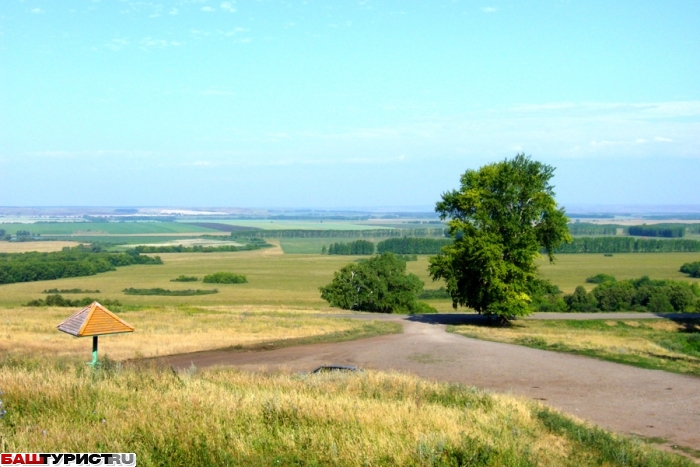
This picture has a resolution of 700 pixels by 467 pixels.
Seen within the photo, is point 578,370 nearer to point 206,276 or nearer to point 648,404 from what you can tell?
point 648,404

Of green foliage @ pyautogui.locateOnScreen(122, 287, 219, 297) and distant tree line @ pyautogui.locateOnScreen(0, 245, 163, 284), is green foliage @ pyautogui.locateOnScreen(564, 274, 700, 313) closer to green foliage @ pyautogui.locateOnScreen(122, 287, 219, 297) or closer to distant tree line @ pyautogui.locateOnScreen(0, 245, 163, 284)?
green foliage @ pyautogui.locateOnScreen(122, 287, 219, 297)

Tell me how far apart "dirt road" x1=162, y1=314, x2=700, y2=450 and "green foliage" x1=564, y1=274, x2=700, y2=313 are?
38811 millimetres

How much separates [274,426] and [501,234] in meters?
30.8

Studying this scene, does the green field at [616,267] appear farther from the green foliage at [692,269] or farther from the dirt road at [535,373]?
the dirt road at [535,373]

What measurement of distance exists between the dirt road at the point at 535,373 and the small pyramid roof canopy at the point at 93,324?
438cm

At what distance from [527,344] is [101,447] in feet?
77.3

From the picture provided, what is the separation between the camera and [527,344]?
90.9 ft

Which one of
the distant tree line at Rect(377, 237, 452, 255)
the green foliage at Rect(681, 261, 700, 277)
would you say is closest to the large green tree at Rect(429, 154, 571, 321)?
the green foliage at Rect(681, 261, 700, 277)

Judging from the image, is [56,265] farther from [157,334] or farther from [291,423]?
[291,423]

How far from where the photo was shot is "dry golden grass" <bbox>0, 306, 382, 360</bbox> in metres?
23.3

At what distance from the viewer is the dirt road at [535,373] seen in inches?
510

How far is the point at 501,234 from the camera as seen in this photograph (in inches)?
1460

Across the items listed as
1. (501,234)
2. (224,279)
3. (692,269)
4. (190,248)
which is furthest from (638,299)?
(190,248)

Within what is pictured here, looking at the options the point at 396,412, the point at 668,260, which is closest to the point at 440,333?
the point at 396,412
